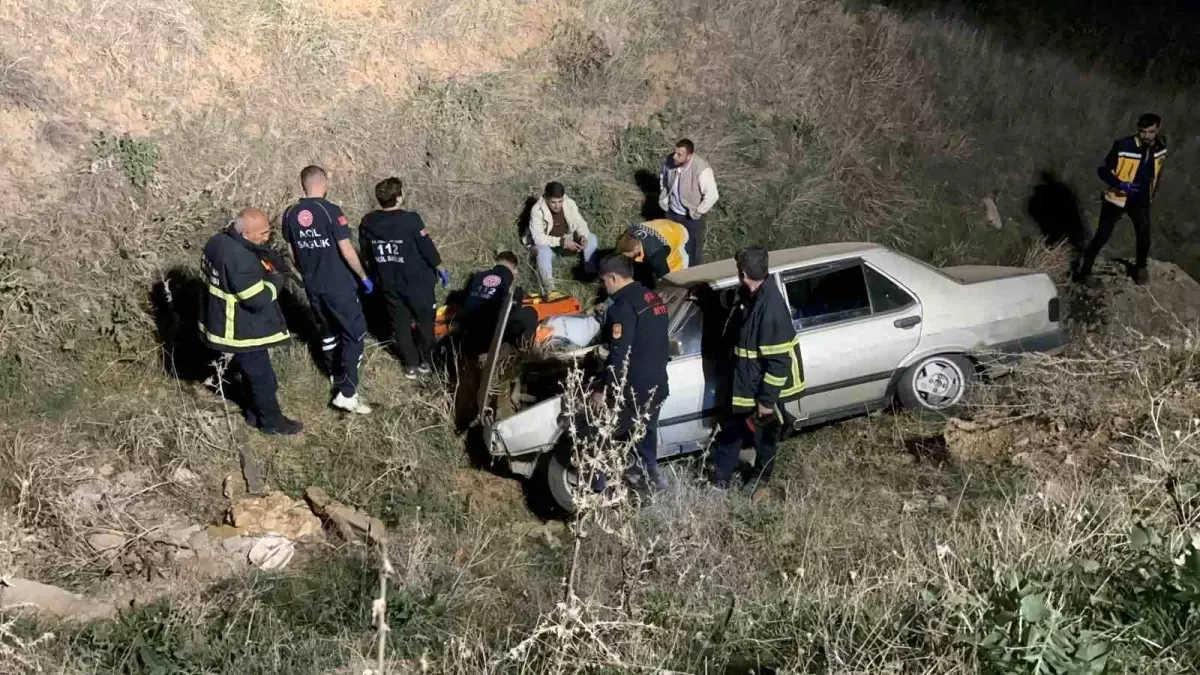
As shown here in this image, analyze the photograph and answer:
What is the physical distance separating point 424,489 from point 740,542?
2.20m

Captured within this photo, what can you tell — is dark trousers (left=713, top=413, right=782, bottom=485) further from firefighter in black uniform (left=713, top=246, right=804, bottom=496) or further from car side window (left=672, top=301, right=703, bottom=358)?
car side window (left=672, top=301, right=703, bottom=358)

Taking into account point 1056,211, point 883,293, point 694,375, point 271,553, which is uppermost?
point 883,293

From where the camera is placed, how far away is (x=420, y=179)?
880cm

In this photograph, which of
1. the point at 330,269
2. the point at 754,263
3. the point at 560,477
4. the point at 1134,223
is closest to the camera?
the point at 754,263

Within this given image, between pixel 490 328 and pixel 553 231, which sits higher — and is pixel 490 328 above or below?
below

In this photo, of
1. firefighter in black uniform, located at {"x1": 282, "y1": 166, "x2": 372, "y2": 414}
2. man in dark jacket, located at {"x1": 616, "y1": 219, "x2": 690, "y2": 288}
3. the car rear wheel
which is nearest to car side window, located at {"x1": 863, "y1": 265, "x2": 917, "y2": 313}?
man in dark jacket, located at {"x1": 616, "y1": 219, "x2": 690, "y2": 288}

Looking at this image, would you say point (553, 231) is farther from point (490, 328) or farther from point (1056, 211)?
point (1056, 211)

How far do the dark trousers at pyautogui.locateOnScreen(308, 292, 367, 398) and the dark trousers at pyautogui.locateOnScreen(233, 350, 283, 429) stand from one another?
51cm

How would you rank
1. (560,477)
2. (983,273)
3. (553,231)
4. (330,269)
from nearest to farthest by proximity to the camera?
(560,477) → (330,269) → (983,273) → (553,231)

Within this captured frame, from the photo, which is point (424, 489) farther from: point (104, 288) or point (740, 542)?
point (104, 288)

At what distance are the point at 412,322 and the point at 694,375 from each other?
2.46m

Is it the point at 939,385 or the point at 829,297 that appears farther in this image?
the point at 939,385

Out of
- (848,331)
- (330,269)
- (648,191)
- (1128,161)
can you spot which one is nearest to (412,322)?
(330,269)

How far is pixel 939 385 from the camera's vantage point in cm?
636
